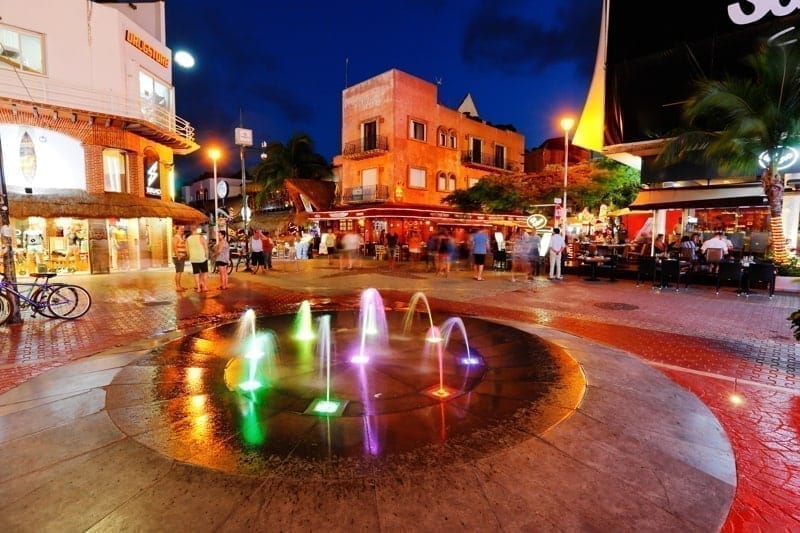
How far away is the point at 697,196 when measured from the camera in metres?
17.2

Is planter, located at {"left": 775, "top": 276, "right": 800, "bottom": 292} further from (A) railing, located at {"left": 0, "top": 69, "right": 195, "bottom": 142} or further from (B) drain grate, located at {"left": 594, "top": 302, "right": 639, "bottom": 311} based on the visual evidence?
(A) railing, located at {"left": 0, "top": 69, "right": 195, "bottom": 142}

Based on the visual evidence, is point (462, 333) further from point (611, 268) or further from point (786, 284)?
point (786, 284)

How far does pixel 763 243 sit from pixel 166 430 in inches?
876

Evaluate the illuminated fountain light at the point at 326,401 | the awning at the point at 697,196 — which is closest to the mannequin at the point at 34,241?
Answer: the illuminated fountain light at the point at 326,401

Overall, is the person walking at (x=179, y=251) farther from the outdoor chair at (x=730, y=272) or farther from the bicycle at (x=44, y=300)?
the outdoor chair at (x=730, y=272)

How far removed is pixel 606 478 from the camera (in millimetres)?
3080

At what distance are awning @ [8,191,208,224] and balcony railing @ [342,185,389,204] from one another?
14.5 m

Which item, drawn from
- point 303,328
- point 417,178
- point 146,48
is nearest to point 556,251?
point 303,328

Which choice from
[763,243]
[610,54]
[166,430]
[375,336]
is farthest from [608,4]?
[166,430]

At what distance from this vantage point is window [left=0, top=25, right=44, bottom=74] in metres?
15.8

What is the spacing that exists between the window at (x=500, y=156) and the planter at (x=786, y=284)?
90.5ft

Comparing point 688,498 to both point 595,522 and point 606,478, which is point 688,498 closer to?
point 606,478

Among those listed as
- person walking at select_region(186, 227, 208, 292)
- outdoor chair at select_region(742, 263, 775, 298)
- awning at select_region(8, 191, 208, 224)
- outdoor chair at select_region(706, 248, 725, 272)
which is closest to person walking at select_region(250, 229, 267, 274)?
awning at select_region(8, 191, 208, 224)

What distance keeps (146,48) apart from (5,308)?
1656 centimetres
